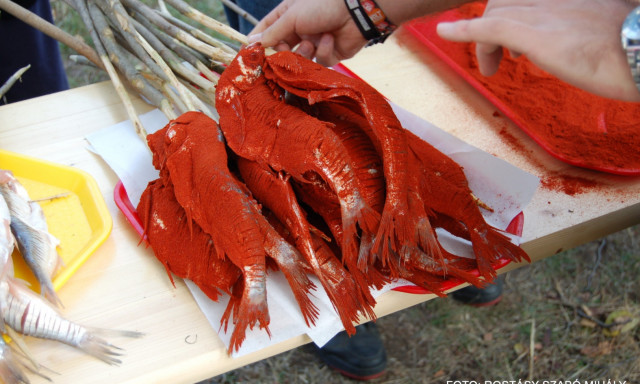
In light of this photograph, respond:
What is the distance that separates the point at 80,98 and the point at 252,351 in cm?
92

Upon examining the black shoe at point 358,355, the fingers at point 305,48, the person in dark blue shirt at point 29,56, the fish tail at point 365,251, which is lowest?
the black shoe at point 358,355

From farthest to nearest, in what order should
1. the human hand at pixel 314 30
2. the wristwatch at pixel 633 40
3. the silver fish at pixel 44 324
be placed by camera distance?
the human hand at pixel 314 30, the silver fish at pixel 44 324, the wristwatch at pixel 633 40

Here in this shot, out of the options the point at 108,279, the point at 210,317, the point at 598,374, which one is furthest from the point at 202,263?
the point at 598,374

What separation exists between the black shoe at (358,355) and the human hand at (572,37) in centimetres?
108

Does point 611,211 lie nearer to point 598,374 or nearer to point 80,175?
point 598,374

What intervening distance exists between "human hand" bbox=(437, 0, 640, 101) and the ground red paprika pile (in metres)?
0.52

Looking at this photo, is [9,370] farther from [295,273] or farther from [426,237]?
[426,237]

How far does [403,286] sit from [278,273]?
0.77ft

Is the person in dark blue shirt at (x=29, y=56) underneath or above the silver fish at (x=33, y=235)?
above

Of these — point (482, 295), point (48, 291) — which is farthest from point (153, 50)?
point (482, 295)

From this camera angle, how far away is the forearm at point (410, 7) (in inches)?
47.7

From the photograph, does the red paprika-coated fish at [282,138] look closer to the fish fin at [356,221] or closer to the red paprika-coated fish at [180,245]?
the fish fin at [356,221]

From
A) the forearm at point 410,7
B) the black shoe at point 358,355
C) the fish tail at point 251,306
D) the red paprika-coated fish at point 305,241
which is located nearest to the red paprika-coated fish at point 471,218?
the red paprika-coated fish at point 305,241

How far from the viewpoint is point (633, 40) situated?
29.5 inches
